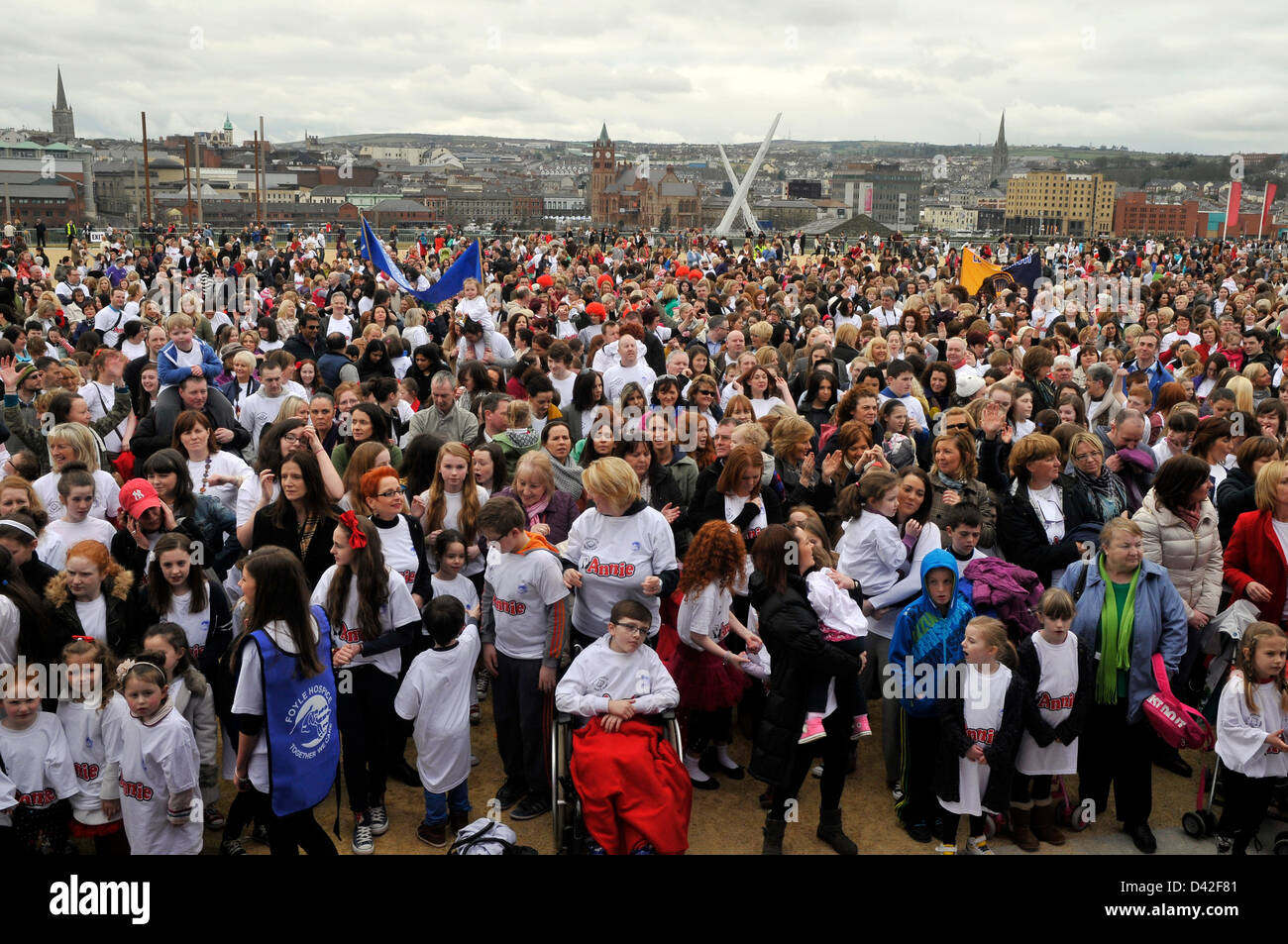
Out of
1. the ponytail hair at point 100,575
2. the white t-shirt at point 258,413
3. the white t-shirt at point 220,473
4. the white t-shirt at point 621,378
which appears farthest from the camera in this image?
the white t-shirt at point 621,378

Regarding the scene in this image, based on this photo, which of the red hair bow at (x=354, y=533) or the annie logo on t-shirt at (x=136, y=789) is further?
the red hair bow at (x=354, y=533)

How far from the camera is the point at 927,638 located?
4.98m

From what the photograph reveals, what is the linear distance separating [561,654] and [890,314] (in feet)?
33.5

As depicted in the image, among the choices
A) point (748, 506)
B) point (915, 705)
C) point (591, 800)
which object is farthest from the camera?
point (748, 506)

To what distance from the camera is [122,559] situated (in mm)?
5230

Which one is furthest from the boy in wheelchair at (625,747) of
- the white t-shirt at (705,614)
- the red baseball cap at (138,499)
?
the red baseball cap at (138,499)

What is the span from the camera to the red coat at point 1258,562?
5.57m

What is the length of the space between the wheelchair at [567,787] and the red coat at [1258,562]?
3.40 meters

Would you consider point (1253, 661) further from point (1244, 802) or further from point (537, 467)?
point (537, 467)

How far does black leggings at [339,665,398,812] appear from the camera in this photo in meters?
4.94

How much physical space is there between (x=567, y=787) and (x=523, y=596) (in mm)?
984

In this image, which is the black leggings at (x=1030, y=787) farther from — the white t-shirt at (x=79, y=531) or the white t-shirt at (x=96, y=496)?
the white t-shirt at (x=96, y=496)

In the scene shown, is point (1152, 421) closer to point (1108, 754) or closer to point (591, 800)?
point (1108, 754)

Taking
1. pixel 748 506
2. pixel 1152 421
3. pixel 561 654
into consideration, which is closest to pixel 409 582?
pixel 561 654
